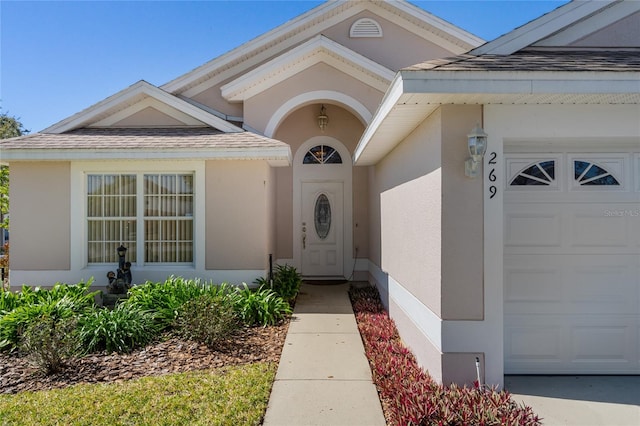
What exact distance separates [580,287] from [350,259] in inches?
259

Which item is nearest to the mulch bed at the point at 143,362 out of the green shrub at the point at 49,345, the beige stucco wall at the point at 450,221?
the green shrub at the point at 49,345

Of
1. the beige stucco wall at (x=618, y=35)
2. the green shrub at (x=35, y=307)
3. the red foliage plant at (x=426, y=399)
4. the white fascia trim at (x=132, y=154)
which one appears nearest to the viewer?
the red foliage plant at (x=426, y=399)

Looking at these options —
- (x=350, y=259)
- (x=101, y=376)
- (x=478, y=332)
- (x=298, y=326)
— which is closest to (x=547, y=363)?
(x=478, y=332)

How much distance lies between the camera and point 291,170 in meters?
10.6

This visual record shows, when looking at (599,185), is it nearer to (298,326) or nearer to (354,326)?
(354,326)

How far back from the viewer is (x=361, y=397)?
3.91 metres

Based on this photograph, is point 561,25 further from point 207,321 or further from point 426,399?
point 207,321

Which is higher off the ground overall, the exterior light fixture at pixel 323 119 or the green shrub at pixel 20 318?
the exterior light fixture at pixel 323 119

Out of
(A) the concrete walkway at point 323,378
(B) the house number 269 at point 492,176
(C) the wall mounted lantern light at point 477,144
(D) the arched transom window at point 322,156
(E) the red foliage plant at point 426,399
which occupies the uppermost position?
(D) the arched transom window at point 322,156

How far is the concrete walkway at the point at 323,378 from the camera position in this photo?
140 inches

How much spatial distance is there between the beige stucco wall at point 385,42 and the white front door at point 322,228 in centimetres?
414

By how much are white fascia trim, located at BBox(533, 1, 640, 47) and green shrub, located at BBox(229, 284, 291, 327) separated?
18.7 ft

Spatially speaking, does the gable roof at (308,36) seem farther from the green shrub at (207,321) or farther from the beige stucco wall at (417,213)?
the green shrub at (207,321)

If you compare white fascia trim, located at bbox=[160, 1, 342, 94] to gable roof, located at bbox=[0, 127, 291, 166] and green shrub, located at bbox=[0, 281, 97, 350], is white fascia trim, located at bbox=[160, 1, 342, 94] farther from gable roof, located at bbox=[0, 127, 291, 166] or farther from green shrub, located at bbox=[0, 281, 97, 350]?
green shrub, located at bbox=[0, 281, 97, 350]
